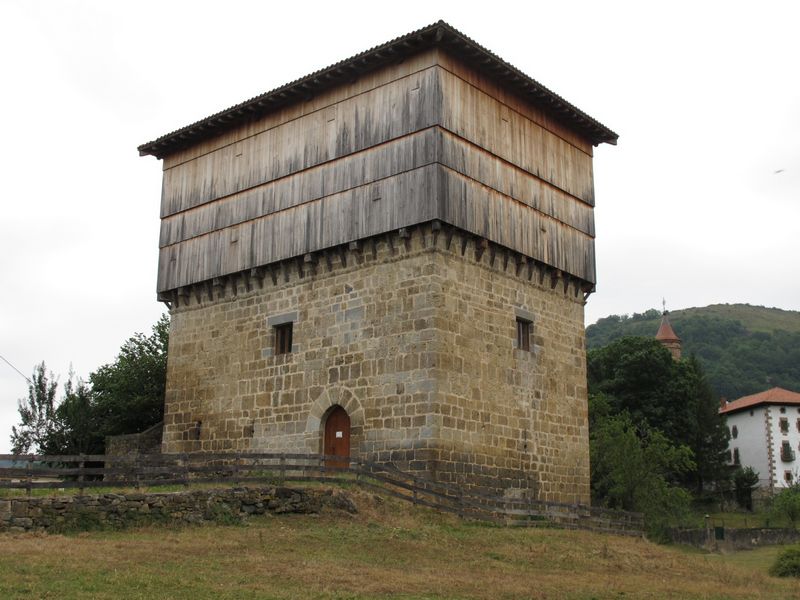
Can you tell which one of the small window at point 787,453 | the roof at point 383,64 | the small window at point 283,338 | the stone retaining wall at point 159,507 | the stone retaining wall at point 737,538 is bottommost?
the stone retaining wall at point 737,538

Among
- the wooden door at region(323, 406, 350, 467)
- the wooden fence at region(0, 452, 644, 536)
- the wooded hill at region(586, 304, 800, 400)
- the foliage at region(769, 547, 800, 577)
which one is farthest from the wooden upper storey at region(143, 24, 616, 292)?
the wooded hill at region(586, 304, 800, 400)

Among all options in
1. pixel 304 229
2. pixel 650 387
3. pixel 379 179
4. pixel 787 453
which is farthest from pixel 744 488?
pixel 379 179

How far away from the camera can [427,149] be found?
2342 cm

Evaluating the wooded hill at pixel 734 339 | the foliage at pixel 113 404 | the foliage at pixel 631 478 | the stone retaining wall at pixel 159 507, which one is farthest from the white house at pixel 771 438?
the stone retaining wall at pixel 159 507

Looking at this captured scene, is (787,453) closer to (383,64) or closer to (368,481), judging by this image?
(383,64)

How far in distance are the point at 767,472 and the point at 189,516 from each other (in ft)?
206

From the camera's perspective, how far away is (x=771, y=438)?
7162cm

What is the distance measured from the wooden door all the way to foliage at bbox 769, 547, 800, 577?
10.4 meters

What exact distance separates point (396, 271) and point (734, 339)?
118880 millimetres

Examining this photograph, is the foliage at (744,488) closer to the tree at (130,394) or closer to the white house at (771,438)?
the white house at (771,438)

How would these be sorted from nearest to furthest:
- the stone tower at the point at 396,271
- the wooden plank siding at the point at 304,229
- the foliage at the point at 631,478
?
the stone tower at the point at 396,271, the wooden plank siding at the point at 304,229, the foliage at the point at 631,478

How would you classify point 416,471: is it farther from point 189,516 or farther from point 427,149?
point 427,149

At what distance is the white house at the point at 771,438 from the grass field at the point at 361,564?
181 feet

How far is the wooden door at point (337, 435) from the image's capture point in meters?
24.0
